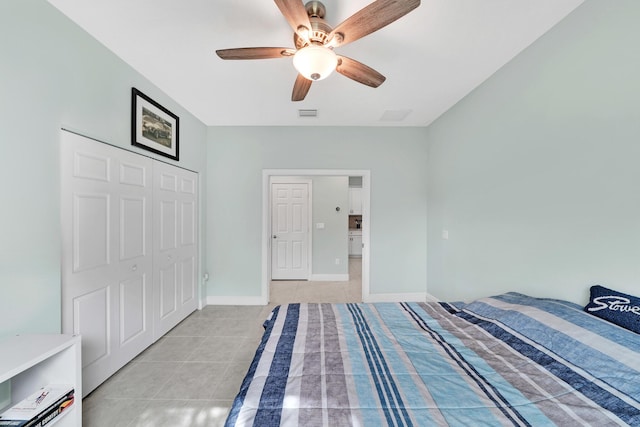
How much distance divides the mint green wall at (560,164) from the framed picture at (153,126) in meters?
3.16

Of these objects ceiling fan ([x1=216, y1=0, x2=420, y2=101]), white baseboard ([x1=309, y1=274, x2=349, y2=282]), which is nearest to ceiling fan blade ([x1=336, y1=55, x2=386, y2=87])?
ceiling fan ([x1=216, y1=0, x2=420, y2=101])

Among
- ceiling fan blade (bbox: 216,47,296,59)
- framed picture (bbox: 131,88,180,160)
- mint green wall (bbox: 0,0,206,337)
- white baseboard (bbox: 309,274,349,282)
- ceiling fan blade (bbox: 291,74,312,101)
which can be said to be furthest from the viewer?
white baseboard (bbox: 309,274,349,282)

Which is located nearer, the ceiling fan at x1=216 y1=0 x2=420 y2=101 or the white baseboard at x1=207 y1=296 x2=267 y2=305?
the ceiling fan at x1=216 y1=0 x2=420 y2=101

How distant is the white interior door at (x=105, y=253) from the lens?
5.33 feet

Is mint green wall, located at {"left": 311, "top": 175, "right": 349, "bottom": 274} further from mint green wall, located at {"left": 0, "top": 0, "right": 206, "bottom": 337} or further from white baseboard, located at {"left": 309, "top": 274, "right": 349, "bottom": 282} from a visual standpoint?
mint green wall, located at {"left": 0, "top": 0, "right": 206, "bottom": 337}

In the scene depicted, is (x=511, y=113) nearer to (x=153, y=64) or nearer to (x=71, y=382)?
(x=153, y=64)

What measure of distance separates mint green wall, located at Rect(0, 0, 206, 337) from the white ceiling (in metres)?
0.22

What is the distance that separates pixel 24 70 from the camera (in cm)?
136

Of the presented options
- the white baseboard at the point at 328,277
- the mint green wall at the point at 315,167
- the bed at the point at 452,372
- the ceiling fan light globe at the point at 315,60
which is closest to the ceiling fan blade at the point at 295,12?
the ceiling fan light globe at the point at 315,60

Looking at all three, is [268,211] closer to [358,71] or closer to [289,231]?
[289,231]

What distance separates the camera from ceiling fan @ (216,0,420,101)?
120cm

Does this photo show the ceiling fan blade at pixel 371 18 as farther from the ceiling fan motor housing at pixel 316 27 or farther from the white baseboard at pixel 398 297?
the white baseboard at pixel 398 297

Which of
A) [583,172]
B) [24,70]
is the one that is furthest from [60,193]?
[583,172]

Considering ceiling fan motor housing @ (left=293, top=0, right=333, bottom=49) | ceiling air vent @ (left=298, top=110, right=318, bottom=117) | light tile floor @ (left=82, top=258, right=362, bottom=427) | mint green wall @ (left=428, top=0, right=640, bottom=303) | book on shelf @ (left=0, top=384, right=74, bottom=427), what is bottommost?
light tile floor @ (left=82, top=258, right=362, bottom=427)
